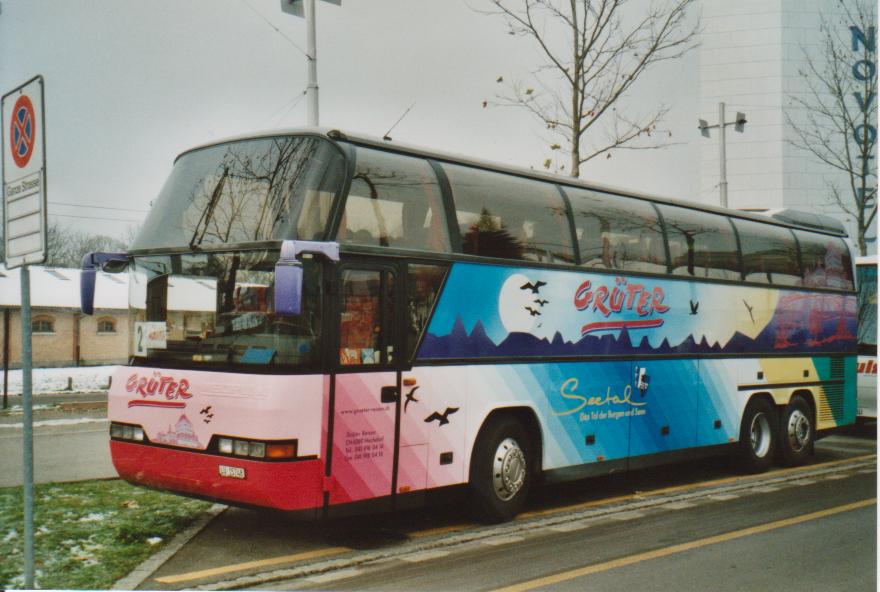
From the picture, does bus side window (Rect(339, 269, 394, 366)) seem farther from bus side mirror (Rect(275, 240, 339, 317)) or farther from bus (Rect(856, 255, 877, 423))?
bus (Rect(856, 255, 877, 423))

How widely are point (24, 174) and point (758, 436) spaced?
10.2 meters

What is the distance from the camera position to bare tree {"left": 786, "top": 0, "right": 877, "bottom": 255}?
917 centimetres

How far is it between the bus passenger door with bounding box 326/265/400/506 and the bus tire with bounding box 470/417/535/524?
121 cm

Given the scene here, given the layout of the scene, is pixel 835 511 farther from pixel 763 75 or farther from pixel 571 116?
pixel 571 116

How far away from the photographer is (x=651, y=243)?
35.3ft

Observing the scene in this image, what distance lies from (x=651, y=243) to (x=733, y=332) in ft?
6.86

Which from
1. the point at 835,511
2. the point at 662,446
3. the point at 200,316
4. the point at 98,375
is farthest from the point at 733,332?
the point at 98,375

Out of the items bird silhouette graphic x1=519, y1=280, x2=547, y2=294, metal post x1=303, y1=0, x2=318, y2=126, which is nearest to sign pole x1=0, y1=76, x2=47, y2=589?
bird silhouette graphic x1=519, y1=280, x2=547, y2=294

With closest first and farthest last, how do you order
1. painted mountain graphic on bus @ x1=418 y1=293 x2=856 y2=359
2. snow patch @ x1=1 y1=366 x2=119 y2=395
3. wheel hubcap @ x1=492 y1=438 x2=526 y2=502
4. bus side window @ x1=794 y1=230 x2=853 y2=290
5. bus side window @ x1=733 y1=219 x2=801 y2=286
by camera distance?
painted mountain graphic on bus @ x1=418 y1=293 x2=856 y2=359, wheel hubcap @ x1=492 y1=438 x2=526 y2=502, bus side window @ x1=733 y1=219 x2=801 y2=286, bus side window @ x1=794 y1=230 x2=853 y2=290, snow patch @ x1=1 y1=366 x2=119 y2=395

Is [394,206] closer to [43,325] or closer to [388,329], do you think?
[388,329]

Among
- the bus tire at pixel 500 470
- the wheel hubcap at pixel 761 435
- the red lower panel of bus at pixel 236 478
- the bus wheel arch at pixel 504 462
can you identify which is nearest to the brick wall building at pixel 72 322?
the wheel hubcap at pixel 761 435

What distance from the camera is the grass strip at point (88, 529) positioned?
6312 mm

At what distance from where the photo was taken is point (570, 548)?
762cm

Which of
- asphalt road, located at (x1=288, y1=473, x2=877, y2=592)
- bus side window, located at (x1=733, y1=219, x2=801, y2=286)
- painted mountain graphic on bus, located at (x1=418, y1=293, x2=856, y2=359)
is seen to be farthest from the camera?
bus side window, located at (x1=733, y1=219, x2=801, y2=286)
